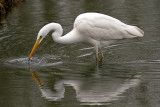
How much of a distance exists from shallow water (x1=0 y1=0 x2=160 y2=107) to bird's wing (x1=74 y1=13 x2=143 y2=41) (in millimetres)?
510

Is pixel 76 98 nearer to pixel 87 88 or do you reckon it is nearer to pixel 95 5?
pixel 87 88

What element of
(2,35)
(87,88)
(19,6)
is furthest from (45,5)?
(87,88)

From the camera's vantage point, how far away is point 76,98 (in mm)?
7434

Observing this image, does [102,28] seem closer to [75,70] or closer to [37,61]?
[75,70]

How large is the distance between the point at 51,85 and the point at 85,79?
0.70 m

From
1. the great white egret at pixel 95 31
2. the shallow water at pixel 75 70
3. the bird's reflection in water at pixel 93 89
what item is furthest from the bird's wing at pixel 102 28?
the bird's reflection in water at pixel 93 89

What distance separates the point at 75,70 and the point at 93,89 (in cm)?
131

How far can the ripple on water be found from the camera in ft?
31.8

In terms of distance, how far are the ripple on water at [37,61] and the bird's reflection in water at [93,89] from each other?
0.96 meters

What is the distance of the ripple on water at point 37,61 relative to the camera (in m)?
9.70

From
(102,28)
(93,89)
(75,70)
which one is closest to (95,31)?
(102,28)

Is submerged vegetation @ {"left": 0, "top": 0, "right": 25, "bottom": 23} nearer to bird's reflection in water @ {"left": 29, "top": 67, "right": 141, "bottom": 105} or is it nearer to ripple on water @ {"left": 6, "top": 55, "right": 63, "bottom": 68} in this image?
ripple on water @ {"left": 6, "top": 55, "right": 63, "bottom": 68}

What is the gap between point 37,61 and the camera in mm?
9953

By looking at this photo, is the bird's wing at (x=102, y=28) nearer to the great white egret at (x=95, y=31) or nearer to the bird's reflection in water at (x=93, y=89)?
the great white egret at (x=95, y=31)
